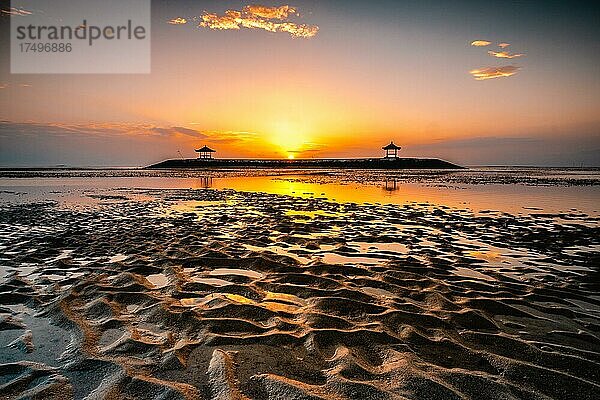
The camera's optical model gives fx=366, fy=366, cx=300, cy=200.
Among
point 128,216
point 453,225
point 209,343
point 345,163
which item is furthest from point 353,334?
point 345,163

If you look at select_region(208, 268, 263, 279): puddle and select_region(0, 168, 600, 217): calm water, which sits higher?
select_region(0, 168, 600, 217): calm water

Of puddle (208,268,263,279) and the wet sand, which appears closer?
the wet sand

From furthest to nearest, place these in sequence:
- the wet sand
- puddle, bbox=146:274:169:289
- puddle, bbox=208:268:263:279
A: puddle, bbox=208:268:263:279, puddle, bbox=146:274:169:289, the wet sand

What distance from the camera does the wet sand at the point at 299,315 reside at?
10.5 ft

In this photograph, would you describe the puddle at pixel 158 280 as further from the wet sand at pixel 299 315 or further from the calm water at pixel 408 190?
the calm water at pixel 408 190

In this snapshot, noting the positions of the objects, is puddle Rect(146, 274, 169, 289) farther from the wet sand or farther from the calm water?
the calm water

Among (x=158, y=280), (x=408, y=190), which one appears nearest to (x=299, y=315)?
(x=158, y=280)

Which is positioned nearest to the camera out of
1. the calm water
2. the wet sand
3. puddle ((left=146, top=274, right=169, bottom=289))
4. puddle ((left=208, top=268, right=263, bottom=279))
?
the wet sand

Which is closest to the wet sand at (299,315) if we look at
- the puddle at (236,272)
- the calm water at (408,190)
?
the puddle at (236,272)

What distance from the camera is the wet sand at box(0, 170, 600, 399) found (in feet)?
10.5

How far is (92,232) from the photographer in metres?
10.2

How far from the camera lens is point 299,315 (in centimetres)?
469

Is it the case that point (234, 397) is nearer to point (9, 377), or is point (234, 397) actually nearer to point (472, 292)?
point (9, 377)

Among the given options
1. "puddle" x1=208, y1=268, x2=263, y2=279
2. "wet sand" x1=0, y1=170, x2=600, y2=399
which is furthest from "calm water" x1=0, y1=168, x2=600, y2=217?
"puddle" x1=208, y1=268, x2=263, y2=279
